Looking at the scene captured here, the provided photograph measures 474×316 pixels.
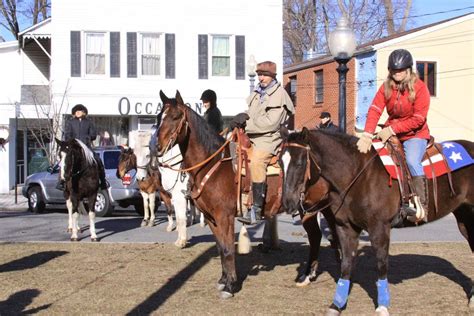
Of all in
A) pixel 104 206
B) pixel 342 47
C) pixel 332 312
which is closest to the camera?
pixel 332 312

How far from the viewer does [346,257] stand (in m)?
6.91

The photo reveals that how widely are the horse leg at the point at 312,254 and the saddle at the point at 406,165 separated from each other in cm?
189

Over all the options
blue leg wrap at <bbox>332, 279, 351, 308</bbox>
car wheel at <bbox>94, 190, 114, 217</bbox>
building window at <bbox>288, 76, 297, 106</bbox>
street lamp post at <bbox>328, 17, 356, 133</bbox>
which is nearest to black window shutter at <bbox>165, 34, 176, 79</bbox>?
building window at <bbox>288, 76, 297, 106</bbox>

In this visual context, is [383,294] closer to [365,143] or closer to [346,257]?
[346,257]

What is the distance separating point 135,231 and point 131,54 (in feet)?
48.6

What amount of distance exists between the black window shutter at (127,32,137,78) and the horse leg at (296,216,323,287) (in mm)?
20264

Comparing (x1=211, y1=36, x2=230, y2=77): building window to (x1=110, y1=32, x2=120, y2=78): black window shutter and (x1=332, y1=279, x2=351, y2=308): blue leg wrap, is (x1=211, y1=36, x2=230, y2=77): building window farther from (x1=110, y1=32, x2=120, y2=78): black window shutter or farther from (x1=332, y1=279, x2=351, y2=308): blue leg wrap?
(x1=332, y1=279, x2=351, y2=308): blue leg wrap

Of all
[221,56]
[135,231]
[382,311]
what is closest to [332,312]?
[382,311]

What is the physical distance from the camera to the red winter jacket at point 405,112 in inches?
267

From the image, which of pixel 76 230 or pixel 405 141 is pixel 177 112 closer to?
pixel 405 141

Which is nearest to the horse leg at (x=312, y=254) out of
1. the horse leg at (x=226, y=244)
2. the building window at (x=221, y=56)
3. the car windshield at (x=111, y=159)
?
the horse leg at (x=226, y=244)

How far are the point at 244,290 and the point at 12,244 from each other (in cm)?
577

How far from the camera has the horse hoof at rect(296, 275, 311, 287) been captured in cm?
817

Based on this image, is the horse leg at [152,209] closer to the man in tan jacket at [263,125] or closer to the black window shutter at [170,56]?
the man in tan jacket at [263,125]
